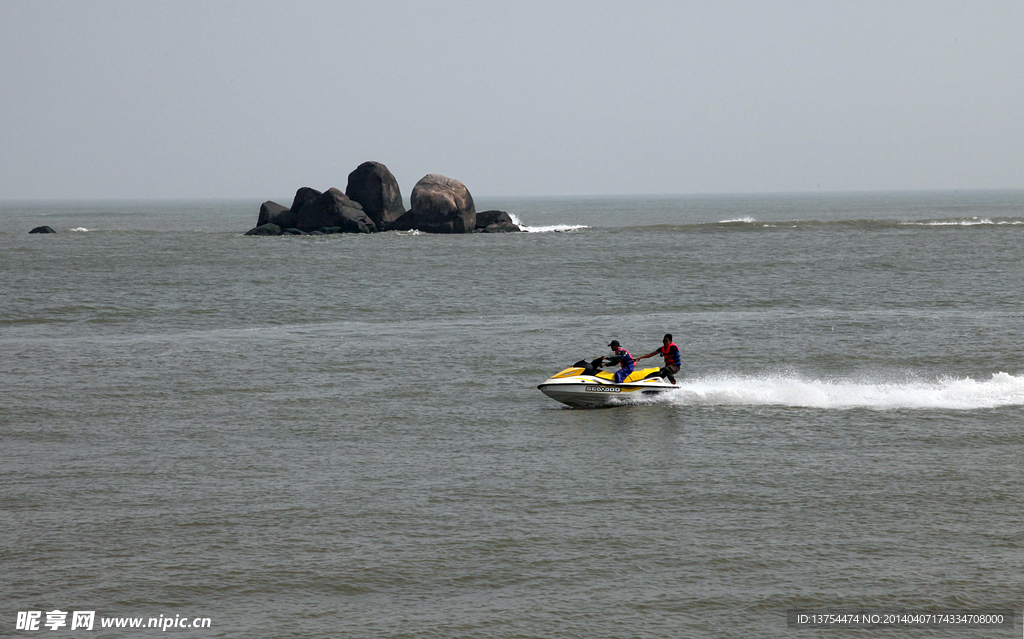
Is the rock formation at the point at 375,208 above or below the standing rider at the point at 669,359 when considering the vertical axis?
above

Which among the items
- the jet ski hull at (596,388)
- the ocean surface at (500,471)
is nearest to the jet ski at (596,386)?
the jet ski hull at (596,388)

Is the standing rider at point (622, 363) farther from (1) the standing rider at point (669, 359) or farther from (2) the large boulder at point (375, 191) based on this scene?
(2) the large boulder at point (375, 191)

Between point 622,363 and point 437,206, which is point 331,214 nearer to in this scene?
point 437,206

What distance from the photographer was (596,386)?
23594mm

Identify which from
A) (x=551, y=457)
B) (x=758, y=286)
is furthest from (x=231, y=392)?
(x=758, y=286)

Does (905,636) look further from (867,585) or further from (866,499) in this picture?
(866,499)

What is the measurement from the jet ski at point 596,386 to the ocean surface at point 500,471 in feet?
1.29

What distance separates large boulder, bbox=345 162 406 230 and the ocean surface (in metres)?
50.9

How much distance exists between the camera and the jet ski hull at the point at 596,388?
2353 centimetres

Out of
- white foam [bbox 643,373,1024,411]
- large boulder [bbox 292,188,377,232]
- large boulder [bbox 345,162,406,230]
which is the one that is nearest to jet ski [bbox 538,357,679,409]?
white foam [bbox 643,373,1024,411]

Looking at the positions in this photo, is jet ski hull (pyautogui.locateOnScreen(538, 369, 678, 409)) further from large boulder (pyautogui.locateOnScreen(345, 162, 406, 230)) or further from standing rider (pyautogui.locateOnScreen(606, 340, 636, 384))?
large boulder (pyautogui.locateOnScreen(345, 162, 406, 230))

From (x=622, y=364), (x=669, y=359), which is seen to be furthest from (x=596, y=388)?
(x=669, y=359)

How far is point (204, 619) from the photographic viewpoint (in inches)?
483

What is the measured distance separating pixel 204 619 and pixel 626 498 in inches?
288
